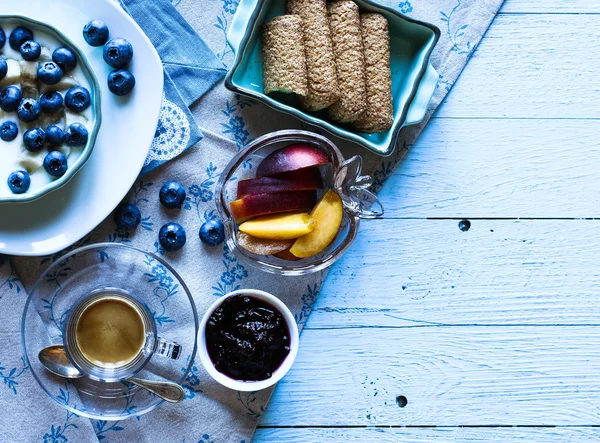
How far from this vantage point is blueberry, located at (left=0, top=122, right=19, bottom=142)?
59.1 inches

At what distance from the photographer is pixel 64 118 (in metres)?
1.54

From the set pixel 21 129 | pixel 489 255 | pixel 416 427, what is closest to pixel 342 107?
pixel 489 255

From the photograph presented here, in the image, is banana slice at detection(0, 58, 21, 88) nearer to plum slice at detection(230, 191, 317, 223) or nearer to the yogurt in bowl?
the yogurt in bowl

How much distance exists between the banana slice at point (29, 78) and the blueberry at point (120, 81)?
0.52 ft

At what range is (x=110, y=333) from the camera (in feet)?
5.42

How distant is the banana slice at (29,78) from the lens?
5.00ft

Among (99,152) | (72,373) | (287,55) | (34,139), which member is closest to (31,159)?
(34,139)

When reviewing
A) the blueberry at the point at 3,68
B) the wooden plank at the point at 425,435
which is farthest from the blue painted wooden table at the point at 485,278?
the blueberry at the point at 3,68

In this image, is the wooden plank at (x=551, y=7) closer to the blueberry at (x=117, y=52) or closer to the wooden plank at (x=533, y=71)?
the wooden plank at (x=533, y=71)

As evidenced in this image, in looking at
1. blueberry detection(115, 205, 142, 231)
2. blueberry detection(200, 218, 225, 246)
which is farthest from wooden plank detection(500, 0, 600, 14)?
blueberry detection(115, 205, 142, 231)

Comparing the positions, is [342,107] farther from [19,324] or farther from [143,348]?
[19,324]

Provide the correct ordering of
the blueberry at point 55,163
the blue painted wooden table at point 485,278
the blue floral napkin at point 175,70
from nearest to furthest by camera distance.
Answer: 1. the blueberry at point 55,163
2. the blue floral napkin at point 175,70
3. the blue painted wooden table at point 485,278

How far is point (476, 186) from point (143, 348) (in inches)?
37.1

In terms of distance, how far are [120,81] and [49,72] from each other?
0.51 feet
